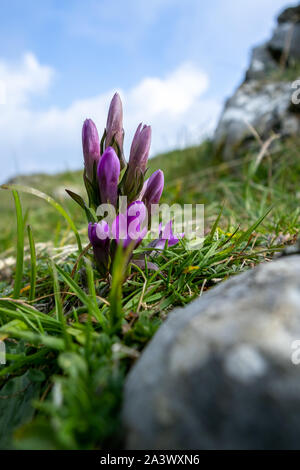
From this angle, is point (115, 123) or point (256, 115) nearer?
point (115, 123)

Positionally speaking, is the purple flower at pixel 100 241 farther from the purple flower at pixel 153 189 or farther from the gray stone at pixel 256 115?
the gray stone at pixel 256 115

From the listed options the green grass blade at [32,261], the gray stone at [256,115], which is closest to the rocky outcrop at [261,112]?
the gray stone at [256,115]

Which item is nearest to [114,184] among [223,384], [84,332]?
[84,332]

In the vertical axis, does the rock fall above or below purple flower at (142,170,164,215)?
below

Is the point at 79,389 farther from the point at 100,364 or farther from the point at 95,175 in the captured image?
the point at 95,175

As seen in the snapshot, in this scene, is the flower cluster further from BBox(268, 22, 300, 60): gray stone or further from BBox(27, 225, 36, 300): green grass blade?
BBox(268, 22, 300, 60): gray stone

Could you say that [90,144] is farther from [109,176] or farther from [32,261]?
[32,261]

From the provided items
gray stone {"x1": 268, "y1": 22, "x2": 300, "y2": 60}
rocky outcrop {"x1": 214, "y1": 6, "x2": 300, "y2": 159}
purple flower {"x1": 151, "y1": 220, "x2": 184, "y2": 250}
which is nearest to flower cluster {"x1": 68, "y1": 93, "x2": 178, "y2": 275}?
purple flower {"x1": 151, "y1": 220, "x2": 184, "y2": 250}
